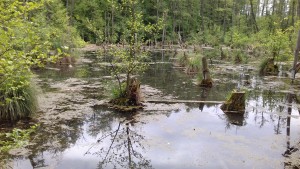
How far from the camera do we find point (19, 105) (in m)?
8.96

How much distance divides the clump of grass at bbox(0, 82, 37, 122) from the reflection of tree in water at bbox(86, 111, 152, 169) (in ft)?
8.40

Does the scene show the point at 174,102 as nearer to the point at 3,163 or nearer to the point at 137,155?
the point at 137,155

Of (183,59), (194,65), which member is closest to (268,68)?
(194,65)

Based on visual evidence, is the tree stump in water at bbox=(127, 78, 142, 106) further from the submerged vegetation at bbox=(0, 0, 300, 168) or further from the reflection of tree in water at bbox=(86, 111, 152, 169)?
the reflection of tree in water at bbox=(86, 111, 152, 169)

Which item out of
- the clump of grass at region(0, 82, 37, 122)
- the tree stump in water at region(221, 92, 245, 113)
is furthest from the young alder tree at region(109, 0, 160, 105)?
the tree stump in water at region(221, 92, 245, 113)

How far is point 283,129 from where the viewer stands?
358 inches

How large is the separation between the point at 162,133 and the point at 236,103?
12.1 ft

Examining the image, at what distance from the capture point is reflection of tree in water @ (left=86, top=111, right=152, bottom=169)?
666 cm

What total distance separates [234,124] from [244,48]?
34969mm

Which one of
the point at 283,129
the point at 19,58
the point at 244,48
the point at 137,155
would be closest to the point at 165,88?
the point at 283,129

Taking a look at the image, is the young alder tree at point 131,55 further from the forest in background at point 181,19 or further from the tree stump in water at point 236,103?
the forest in background at point 181,19

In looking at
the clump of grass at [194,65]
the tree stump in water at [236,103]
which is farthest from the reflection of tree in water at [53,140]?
the clump of grass at [194,65]

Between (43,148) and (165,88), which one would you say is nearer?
(43,148)

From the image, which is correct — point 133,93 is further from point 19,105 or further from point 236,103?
point 19,105
